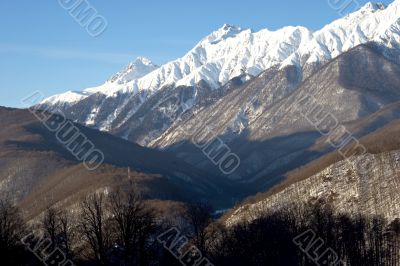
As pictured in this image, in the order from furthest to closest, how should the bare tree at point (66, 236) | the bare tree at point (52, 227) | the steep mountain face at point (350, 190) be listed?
1. the steep mountain face at point (350, 190)
2. the bare tree at point (66, 236)
3. the bare tree at point (52, 227)

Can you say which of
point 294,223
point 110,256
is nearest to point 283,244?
point 294,223

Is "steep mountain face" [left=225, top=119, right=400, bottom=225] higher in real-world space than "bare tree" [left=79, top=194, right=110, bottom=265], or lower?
higher

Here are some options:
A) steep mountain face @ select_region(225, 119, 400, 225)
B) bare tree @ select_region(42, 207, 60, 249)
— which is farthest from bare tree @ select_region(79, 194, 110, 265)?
steep mountain face @ select_region(225, 119, 400, 225)

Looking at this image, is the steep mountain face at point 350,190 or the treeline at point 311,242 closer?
the treeline at point 311,242

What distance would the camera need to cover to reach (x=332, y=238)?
3802 inches

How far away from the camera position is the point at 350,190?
13012 cm

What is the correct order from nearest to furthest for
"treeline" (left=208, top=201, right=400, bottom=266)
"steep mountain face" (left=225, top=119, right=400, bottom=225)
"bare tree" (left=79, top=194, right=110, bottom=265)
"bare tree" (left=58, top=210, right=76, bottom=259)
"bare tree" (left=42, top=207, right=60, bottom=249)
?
"bare tree" (left=79, top=194, right=110, bottom=265)
"bare tree" (left=42, top=207, right=60, bottom=249)
"bare tree" (left=58, top=210, right=76, bottom=259)
"treeline" (left=208, top=201, right=400, bottom=266)
"steep mountain face" (left=225, top=119, right=400, bottom=225)

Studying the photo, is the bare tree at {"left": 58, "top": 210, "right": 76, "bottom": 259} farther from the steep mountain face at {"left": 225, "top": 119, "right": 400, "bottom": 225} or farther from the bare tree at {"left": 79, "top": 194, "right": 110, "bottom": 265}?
the steep mountain face at {"left": 225, "top": 119, "right": 400, "bottom": 225}

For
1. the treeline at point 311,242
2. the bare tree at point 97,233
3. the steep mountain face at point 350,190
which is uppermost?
the steep mountain face at point 350,190

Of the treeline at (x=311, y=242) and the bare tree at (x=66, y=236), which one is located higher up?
the treeline at (x=311, y=242)

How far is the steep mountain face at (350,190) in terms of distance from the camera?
12125cm

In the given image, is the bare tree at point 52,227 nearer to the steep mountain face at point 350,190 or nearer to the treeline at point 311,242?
the treeline at point 311,242

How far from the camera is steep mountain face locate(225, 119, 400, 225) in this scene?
12125cm

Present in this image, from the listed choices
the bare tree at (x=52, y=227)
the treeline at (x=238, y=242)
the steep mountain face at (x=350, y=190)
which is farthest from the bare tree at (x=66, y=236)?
the steep mountain face at (x=350, y=190)
